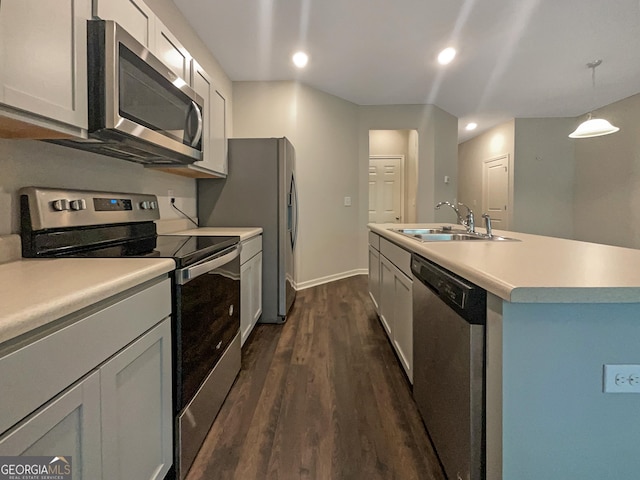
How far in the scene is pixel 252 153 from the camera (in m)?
3.12

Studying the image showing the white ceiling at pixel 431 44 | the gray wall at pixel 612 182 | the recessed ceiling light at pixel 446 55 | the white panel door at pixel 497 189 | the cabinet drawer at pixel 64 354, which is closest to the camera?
the cabinet drawer at pixel 64 354

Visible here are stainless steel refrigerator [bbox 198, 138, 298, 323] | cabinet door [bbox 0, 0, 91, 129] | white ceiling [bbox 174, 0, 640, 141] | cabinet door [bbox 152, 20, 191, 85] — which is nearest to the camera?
cabinet door [bbox 0, 0, 91, 129]

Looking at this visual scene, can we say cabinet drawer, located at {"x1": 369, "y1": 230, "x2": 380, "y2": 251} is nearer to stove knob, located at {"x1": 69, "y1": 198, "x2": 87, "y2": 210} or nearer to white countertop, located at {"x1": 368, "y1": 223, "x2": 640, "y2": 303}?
white countertop, located at {"x1": 368, "y1": 223, "x2": 640, "y2": 303}

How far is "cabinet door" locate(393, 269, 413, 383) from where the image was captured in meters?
1.87

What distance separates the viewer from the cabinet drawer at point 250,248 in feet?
8.03

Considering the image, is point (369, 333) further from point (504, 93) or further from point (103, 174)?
point (504, 93)

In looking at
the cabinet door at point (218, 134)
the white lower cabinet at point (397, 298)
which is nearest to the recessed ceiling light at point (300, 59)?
the cabinet door at point (218, 134)

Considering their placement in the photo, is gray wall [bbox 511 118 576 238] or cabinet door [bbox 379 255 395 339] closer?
cabinet door [bbox 379 255 395 339]

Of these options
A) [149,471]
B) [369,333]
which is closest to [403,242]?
[369,333]

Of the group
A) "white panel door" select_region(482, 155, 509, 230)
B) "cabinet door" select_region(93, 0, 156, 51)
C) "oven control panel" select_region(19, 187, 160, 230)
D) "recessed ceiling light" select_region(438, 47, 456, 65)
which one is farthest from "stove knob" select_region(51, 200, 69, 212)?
"white panel door" select_region(482, 155, 509, 230)

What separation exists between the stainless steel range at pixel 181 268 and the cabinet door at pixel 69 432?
1.47 ft

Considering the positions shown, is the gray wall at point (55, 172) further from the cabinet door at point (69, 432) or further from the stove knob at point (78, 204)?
the cabinet door at point (69, 432)

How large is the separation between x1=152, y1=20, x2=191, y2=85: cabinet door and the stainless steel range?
766mm

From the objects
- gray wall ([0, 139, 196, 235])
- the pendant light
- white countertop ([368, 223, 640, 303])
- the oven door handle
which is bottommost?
the oven door handle
